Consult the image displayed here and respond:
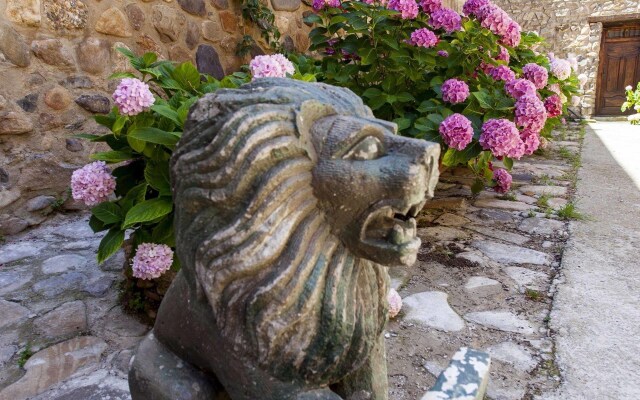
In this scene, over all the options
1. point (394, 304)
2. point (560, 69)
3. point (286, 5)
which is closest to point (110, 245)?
point (394, 304)

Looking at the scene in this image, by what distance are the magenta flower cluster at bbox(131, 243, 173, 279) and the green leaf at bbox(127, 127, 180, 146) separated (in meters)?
0.40

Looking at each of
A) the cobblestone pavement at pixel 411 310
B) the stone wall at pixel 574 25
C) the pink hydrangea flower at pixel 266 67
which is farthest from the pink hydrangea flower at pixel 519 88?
the stone wall at pixel 574 25

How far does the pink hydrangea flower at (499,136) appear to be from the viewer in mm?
2850

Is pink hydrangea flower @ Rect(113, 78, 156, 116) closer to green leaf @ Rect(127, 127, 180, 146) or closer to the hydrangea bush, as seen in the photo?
green leaf @ Rect(127, 127, 180, 146)

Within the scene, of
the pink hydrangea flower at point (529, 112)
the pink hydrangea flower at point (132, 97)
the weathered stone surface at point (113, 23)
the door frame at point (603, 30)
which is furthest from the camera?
the door frame at point (603, 30)

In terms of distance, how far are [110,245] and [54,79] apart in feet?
6.30

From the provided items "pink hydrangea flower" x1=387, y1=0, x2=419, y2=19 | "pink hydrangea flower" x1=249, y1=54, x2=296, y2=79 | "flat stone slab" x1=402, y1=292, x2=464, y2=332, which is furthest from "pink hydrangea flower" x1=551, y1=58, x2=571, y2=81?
"pink hydrangea flower" x1=249, y1=54, x2=296, y2=79

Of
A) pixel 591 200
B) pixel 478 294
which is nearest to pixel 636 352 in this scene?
pixel 478 294

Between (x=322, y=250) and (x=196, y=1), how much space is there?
3.75m

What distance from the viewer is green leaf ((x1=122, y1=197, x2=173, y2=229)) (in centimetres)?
179

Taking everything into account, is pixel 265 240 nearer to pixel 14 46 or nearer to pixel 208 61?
pixel 14 46

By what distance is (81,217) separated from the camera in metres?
3.46

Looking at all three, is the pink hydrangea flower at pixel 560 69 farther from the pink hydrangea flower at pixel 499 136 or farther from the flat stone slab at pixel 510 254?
the flat stone slab at pixel 510 254

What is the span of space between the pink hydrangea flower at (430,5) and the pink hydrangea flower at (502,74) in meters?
0.55
